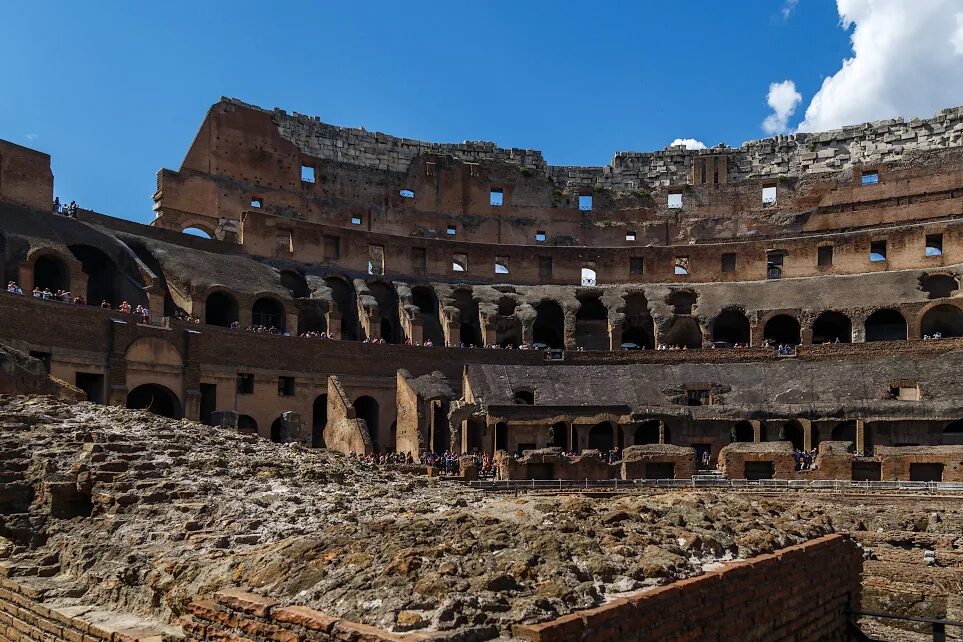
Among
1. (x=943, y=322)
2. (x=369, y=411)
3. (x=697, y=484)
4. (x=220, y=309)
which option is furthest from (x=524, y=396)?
(x=943, y=322)

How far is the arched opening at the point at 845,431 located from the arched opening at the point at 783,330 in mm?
12656

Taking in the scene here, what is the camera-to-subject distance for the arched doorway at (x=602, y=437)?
1376 inches

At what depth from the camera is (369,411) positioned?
1471 inches

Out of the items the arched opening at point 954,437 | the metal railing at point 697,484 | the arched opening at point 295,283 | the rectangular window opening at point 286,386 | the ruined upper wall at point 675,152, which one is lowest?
the metal railing at point 697,484

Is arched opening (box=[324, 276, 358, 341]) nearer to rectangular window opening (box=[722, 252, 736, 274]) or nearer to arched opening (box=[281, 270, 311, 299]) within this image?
arched opening (box=[281, 270, 311, 299])

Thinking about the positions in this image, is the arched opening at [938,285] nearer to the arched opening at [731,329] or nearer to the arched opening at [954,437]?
the arched opening at [731,329]

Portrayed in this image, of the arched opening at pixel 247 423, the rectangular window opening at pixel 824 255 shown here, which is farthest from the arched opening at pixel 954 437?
the arched opening at pixel 247 423

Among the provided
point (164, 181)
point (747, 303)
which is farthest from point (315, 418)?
point (747, 303)

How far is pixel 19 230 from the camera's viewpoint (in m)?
32.0

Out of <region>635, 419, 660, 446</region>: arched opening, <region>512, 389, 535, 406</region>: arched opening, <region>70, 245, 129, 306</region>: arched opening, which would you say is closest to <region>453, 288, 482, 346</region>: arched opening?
<region>512, 389, 535, 406</region>: arched opening

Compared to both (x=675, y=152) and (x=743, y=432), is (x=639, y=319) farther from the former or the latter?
(x=675, y=152)

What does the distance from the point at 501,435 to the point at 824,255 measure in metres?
23.7

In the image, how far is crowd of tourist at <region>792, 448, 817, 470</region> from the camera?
27.7 m

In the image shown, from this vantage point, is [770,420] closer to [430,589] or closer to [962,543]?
[962,543]
